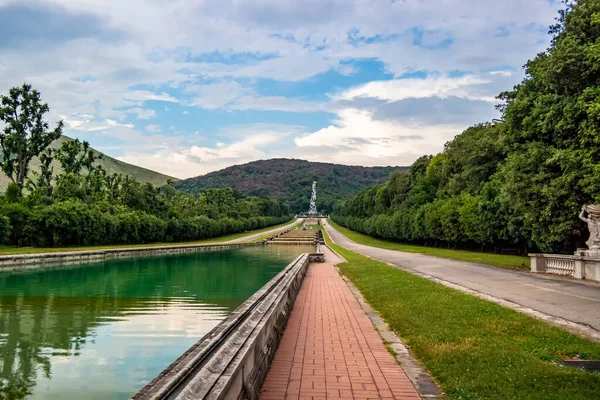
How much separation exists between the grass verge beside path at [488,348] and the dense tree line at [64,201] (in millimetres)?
35413

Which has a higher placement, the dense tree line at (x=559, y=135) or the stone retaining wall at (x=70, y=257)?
the dense tree line at (x=559, y=135)

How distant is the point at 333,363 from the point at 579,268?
47.4 feet

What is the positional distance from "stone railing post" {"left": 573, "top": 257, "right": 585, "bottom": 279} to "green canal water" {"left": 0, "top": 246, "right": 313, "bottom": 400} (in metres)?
12.2

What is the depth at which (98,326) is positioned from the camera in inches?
495

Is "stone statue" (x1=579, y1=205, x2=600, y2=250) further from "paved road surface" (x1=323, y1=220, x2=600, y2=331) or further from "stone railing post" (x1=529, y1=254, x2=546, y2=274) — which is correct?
"stone railing post" (x1=529, y1=254, x2=546, y2=274)

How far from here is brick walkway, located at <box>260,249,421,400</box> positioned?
5.95 meters

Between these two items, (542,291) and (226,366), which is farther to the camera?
(542,291)

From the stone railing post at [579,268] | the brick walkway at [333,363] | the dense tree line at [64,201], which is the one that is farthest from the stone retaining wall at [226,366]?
the dense tree line at [64,201]

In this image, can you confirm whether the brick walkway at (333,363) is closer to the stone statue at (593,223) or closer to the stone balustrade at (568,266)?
the stone balustrade at (568,266)

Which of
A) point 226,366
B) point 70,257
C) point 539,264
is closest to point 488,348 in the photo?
point 226,366

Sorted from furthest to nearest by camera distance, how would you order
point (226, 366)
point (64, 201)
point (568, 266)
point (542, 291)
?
point (64, 201)
point (568, 266)
point (542, 291)
point (226, 366)

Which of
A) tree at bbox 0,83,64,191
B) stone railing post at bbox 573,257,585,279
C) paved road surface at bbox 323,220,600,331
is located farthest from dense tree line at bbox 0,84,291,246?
stone railing post at bbox 573,257,585,279

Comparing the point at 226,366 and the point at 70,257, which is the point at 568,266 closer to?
the point at 226,366

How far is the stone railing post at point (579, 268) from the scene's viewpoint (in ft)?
59.0
